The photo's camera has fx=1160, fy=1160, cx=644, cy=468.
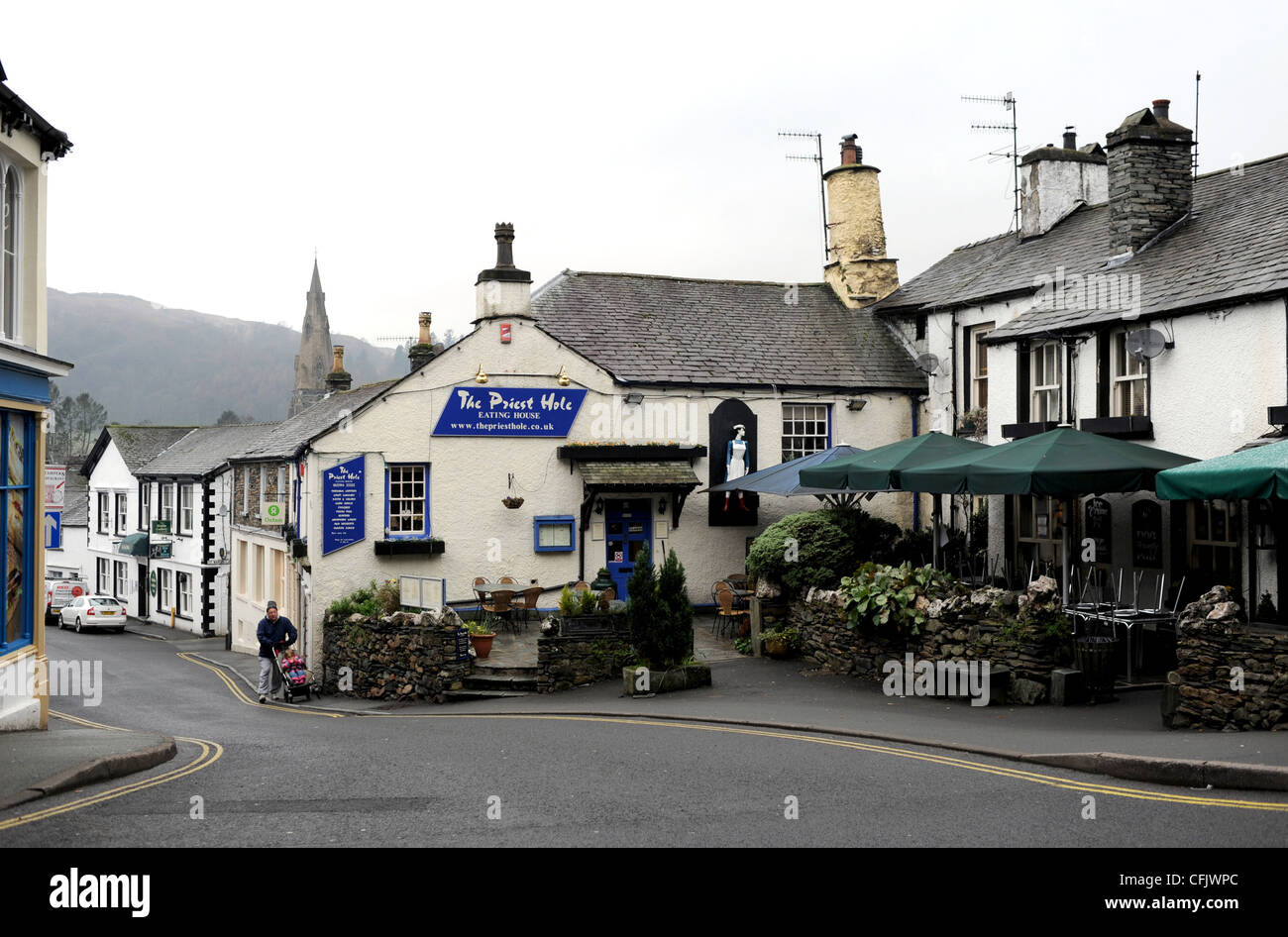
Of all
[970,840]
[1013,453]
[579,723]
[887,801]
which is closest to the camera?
[970,840]

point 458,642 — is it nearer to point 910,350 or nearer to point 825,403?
point 825,403

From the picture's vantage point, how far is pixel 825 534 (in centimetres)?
1950

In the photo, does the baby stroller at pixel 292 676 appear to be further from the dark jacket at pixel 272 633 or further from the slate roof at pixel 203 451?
the slate roof at pixel 203 451

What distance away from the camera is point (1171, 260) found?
1869cm

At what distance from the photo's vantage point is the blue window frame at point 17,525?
13227 millimetres

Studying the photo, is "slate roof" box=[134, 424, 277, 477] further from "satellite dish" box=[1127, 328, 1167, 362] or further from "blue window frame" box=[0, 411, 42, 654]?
"satellite dish" box=[1127, 328, 1167, 362]

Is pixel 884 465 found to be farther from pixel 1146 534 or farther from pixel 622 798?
pixel 622 798

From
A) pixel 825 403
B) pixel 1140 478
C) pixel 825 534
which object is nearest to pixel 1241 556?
pixel 1140 478

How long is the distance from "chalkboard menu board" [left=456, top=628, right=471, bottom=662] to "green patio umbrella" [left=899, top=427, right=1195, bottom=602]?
7.72 meters

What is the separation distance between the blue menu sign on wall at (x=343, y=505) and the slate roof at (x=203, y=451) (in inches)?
736

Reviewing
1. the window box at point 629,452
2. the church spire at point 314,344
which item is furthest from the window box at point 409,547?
the church spire at point 314,344

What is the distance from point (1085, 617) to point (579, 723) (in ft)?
21.6

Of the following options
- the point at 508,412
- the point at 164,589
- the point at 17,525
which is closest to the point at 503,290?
the point at 508,412

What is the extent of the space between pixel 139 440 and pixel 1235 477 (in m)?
45.6
